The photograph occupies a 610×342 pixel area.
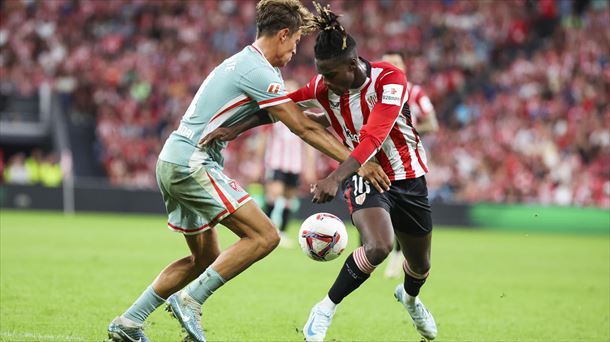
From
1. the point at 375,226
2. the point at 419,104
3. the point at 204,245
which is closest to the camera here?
the point at 375,226

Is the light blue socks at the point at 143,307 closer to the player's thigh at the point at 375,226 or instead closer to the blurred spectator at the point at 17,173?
the player's thigh at the point at 375,226

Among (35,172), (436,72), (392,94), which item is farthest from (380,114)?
(436,72)

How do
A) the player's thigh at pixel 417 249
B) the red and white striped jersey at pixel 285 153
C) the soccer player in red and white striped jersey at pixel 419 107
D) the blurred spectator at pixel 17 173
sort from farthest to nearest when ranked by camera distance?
the blurred spectator at pixel 17 173 → the red and white striped jersey at pixel 285 153 → the soccer player in red and white striped jersey at pixel 419 107 → the player's thigh at pixel 417 249

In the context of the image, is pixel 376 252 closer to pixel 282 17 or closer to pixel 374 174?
pixel 374 174

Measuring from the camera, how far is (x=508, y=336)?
7.49 m

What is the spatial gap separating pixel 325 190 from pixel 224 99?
1051 millimetres

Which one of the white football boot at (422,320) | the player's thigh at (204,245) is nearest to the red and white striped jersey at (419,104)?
the white football boot at (422,320)

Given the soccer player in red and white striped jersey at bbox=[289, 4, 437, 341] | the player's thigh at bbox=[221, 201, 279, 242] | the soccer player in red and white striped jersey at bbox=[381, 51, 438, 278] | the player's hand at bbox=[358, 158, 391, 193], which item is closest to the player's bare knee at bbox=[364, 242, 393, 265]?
the soccer player in red and white striped jersey at bbox=[289, 4, 437, 341]

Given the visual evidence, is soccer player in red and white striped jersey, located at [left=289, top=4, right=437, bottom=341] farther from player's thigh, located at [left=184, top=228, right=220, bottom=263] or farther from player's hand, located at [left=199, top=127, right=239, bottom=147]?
player's thigh, located at [left=184, top=228, right=220, bottom=263]

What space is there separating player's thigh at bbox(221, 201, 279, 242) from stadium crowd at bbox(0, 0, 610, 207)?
17638mm

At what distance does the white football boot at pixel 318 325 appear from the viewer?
6.12 metres

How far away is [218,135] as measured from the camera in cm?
620

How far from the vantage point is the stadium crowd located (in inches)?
928

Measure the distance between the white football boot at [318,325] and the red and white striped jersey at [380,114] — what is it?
1236 mm
